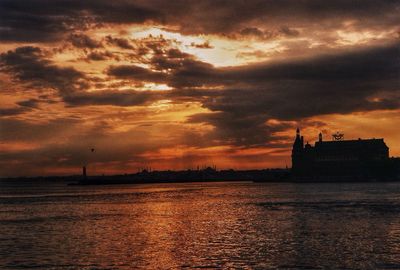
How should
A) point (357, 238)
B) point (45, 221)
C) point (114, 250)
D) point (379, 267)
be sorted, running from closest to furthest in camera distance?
point (379, 267)
point (114, 250)
point (357, 238)
point (45, 221)

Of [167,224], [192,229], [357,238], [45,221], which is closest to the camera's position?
[357,238]

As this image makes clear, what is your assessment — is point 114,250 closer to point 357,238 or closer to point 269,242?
point 269,242

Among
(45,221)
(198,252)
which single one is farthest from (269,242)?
(45,221)

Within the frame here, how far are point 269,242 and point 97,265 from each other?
51.1 feet

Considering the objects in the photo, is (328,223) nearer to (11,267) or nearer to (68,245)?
(68,245)

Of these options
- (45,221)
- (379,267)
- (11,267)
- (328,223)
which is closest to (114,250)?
(11,267)

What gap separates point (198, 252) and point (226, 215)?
34.0 metres

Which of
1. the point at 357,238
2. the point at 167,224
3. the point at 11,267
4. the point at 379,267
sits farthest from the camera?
the point at 167,224

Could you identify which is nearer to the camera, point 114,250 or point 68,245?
point 114,250

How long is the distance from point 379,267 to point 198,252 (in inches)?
532

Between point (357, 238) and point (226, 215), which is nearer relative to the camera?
point (357, 238)

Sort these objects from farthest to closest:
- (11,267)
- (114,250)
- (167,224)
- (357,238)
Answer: (167,224)
(357,238)
(114,250)
(11,267)

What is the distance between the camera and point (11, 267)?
117 feet

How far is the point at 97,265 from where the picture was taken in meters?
36.2
